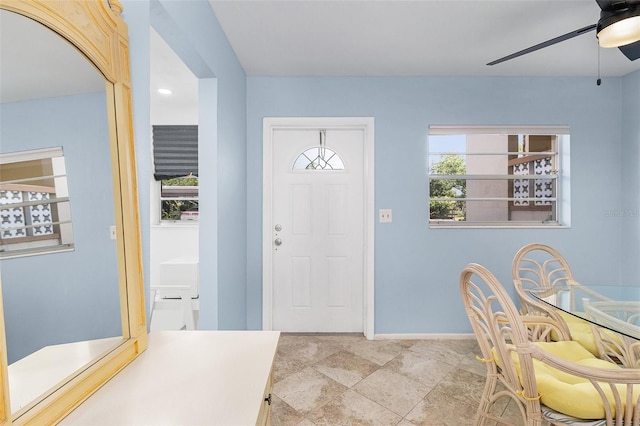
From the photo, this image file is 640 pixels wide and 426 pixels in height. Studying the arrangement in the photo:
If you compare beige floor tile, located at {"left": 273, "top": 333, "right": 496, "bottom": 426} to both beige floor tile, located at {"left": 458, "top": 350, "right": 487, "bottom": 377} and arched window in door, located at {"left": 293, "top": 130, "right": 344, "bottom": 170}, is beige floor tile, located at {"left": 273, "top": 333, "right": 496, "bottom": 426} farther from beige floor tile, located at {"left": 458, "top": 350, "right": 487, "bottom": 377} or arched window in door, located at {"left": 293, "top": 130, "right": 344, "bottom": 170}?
arched window in door, located at {"left": 293, "top": 130, "right": 344, "bottom": 170}

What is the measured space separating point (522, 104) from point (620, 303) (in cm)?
195

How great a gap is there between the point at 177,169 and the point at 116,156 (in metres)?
2.65

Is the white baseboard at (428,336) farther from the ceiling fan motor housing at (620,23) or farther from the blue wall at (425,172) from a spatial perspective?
the ceiling fan motor housing at (620,23)

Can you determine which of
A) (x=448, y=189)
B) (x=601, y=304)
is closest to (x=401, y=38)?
(x=448, y=189)

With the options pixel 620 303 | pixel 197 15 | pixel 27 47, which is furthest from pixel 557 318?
pixel 197 15

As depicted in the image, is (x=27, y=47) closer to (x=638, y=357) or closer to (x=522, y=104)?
(x=638, y=357)

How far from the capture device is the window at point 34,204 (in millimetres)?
593

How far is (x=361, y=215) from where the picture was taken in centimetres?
287

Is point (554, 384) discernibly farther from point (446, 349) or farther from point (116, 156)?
point (116, 156)

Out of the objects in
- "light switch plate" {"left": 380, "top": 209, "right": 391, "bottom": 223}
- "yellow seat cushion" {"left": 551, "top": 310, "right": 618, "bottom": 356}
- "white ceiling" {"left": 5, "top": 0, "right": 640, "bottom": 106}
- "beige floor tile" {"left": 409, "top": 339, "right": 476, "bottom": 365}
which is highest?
"white ceiling" {"left": 5, "top": 0, "right": 640, "bottom": 106}

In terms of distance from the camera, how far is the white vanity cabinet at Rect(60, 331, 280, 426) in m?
0.68

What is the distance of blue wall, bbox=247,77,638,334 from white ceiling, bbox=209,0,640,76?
0.48 feet

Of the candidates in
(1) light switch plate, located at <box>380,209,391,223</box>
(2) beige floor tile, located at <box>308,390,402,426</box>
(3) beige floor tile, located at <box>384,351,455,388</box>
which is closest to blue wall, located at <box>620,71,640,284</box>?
(3) beige floor tile, located at <box>384,351,455,388</box>

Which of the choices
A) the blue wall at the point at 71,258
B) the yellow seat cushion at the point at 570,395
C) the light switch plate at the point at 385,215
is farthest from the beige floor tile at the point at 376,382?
the blue wall at the point at 71,258
